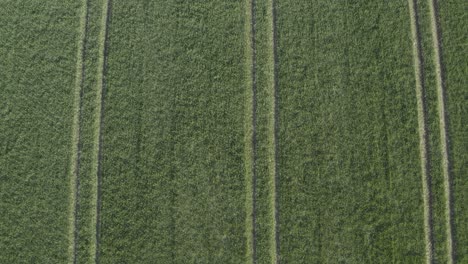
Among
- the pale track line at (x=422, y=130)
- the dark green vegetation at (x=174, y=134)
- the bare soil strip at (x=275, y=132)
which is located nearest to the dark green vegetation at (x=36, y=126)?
the dark green vegetation at (x=174, y=134)


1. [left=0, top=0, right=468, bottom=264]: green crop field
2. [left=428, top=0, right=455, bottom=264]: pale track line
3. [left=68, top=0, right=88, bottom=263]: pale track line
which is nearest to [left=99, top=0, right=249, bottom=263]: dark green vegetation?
[left=0, top=0, right=468, bottom=264]: green crop field

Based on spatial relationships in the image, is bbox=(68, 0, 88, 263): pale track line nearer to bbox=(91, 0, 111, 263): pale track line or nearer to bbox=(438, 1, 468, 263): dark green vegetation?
bbox=(91, 0, 111, 263): pale track line

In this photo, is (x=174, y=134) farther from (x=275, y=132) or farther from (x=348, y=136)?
(x=348, y=136)

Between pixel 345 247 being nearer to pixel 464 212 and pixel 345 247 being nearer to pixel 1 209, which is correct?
pixel 464 212

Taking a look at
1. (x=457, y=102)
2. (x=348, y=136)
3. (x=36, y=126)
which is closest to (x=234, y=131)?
(x=348, y=136)

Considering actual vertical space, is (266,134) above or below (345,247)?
above

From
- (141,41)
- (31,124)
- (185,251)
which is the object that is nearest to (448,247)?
(185,251)
